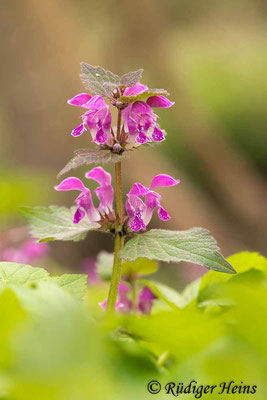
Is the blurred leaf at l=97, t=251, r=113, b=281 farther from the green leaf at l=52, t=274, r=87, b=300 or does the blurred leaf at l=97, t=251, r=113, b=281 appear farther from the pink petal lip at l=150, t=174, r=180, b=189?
the green leaf at l=52, t=274, r=87, b=300

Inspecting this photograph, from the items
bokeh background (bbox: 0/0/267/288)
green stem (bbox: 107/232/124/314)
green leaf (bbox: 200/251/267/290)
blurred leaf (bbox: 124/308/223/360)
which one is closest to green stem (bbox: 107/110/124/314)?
green stem (bbox: 107/232/124/314)

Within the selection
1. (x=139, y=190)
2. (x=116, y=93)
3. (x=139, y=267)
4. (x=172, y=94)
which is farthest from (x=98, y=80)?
(x=172, y=94)

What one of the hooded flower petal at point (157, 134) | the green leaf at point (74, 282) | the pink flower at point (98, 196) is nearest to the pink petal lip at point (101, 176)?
the pink flower at point (98, 196)

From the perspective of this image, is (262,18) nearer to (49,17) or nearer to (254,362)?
(49,17)

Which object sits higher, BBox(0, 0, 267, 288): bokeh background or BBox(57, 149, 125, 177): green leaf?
BBox(57, 149, 125, 177): green leaf

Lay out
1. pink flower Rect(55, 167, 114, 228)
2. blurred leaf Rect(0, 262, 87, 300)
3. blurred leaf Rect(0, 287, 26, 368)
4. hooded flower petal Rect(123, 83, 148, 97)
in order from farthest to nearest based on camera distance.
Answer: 1. pink flower Rect(55, 167, 114, 228)
2. hooded flower petal Rect(123, 83, 148, 97)
3. blurred leaf Rect(0, 262, 87, 300)
4. blurred leaf Rect(0, 287, 26, 368)

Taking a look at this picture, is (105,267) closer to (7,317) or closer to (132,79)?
(132,79)
